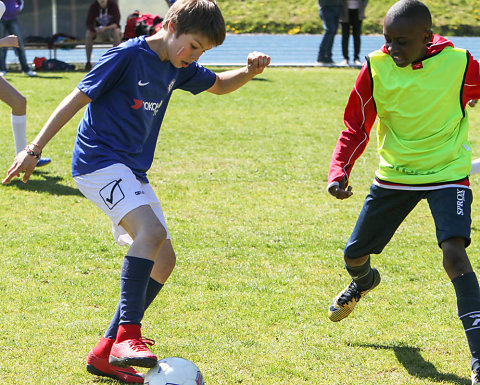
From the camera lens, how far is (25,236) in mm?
5969

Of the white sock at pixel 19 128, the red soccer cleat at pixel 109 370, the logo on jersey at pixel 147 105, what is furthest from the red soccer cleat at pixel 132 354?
the white sock at pixel 19 128

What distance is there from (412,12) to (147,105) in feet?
4.64

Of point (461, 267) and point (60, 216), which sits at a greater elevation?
point (461, 267)

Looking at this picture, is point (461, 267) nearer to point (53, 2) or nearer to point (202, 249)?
point (202, 249)

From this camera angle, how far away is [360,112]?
4094 mm

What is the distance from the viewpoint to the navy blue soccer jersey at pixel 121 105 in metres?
3.58

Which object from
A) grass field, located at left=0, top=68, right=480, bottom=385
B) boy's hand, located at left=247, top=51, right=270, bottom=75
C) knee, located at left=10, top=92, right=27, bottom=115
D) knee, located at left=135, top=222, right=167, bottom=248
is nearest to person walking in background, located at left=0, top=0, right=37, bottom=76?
grass field, located at left=0, top=68, right=480, bottom=385

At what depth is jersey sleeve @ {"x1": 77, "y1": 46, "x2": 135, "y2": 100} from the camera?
3.56 m

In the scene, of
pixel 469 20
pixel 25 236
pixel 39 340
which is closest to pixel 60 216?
pixel 25 236

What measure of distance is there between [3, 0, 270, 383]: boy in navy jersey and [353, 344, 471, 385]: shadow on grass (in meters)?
1.33

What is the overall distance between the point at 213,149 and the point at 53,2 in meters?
11.8

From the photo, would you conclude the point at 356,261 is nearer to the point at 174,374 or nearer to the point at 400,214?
the point at 400,214

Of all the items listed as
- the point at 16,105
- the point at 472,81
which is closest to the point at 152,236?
the point at 472,81

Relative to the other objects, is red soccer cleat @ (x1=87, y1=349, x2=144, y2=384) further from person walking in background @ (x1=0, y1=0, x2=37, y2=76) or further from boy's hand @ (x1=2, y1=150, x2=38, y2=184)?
person walking in background @ (x1=0, y1=0, x2=37, y2=76)
